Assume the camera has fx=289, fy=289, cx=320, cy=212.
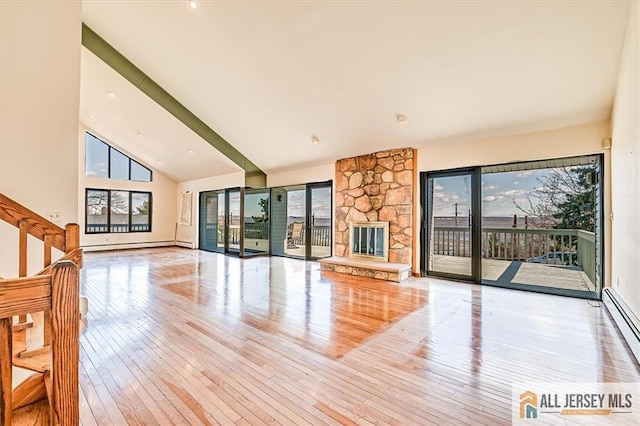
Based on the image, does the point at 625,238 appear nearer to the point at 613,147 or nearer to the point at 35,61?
the point at 613,147

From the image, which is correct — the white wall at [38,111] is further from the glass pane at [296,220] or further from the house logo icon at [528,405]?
the glass pane at [296,220]

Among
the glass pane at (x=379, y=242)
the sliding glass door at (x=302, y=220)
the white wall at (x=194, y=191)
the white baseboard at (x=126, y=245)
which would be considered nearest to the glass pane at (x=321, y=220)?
the sliding glass door at (x=302, y=220)

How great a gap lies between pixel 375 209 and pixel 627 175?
3713 mm

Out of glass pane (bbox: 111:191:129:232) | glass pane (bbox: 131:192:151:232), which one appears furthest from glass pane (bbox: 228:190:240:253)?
glass pane (bbox: 111:191:129:232)

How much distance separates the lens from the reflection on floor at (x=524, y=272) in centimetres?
486

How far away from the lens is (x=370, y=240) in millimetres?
6133

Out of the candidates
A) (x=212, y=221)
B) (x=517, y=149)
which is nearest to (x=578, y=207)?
(x=517, y=149)

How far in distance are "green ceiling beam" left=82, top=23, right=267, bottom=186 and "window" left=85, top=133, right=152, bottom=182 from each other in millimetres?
4590

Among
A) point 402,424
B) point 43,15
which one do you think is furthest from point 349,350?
point 43,15

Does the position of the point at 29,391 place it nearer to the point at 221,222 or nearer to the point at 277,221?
the point at 277,221

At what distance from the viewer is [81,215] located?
28.5 feet

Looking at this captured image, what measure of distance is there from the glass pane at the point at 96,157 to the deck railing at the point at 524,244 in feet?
32.4

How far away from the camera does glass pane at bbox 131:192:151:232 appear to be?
9.80m

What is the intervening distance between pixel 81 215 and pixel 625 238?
1180 cm
